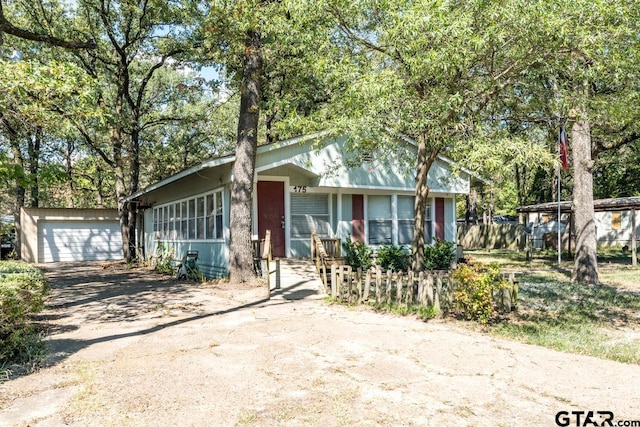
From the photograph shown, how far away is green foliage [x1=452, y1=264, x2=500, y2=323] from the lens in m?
7.12

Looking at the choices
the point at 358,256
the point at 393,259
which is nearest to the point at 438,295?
the point at 358,256

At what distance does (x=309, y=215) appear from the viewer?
13.7m

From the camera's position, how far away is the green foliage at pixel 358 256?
13.1 metres

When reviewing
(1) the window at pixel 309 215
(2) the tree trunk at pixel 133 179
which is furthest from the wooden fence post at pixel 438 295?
(2) the tree trunk at pixel 133 179

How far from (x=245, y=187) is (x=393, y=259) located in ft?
16.4

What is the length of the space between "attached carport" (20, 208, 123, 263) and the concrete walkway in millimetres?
16345

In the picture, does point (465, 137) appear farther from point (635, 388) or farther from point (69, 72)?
point (69, 72)

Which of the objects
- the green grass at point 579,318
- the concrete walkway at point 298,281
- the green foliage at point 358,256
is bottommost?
the green grass at point 579,318

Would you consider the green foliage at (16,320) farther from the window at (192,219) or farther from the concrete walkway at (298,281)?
the window at (192,219)

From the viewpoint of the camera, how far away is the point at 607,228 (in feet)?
90.6

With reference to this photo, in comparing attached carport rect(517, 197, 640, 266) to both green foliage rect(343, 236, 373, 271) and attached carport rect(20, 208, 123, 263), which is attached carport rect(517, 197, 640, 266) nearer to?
green foliage rect(343, 236, 373, 271)

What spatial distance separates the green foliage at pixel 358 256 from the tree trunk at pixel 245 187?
3.09 m

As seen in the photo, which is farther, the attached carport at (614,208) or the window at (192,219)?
the attached carport at (614,208)

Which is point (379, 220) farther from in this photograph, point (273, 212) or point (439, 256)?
point (273, 212)
